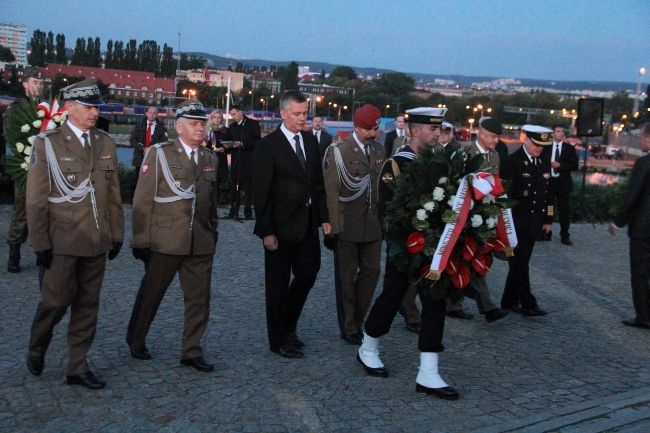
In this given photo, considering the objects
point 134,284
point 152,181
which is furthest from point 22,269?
point 152,181

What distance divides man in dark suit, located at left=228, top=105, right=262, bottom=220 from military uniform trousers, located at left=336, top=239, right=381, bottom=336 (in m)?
7.41

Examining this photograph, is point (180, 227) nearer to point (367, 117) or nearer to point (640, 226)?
point (367, 117)

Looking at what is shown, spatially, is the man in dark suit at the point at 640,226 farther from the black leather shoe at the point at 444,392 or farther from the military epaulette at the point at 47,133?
the military epaulette at the point at 47,133

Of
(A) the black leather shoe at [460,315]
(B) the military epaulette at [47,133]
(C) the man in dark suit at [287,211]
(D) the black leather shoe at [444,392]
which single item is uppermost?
(B) the military epaulette at [47,133]

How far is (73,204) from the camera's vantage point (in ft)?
18.4

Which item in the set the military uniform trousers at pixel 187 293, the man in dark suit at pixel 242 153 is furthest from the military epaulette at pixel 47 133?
the man in dark suit at pixel 242 153

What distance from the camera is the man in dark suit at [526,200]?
8.50 metres

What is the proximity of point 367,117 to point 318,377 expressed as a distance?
7.91 ft

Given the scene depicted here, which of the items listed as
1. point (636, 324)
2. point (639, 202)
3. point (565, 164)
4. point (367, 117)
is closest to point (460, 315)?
point (636, 324)

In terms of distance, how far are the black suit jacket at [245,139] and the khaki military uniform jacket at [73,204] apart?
8.63 meters

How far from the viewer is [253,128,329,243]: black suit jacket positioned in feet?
21.2

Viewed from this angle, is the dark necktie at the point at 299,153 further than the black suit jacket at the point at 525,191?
No

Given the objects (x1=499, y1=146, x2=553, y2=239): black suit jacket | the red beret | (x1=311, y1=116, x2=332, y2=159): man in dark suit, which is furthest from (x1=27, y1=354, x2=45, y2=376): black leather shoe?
(x1=311, y1=116, x2=332, y2=159): man in dark suit

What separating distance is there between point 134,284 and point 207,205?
3.11 m
